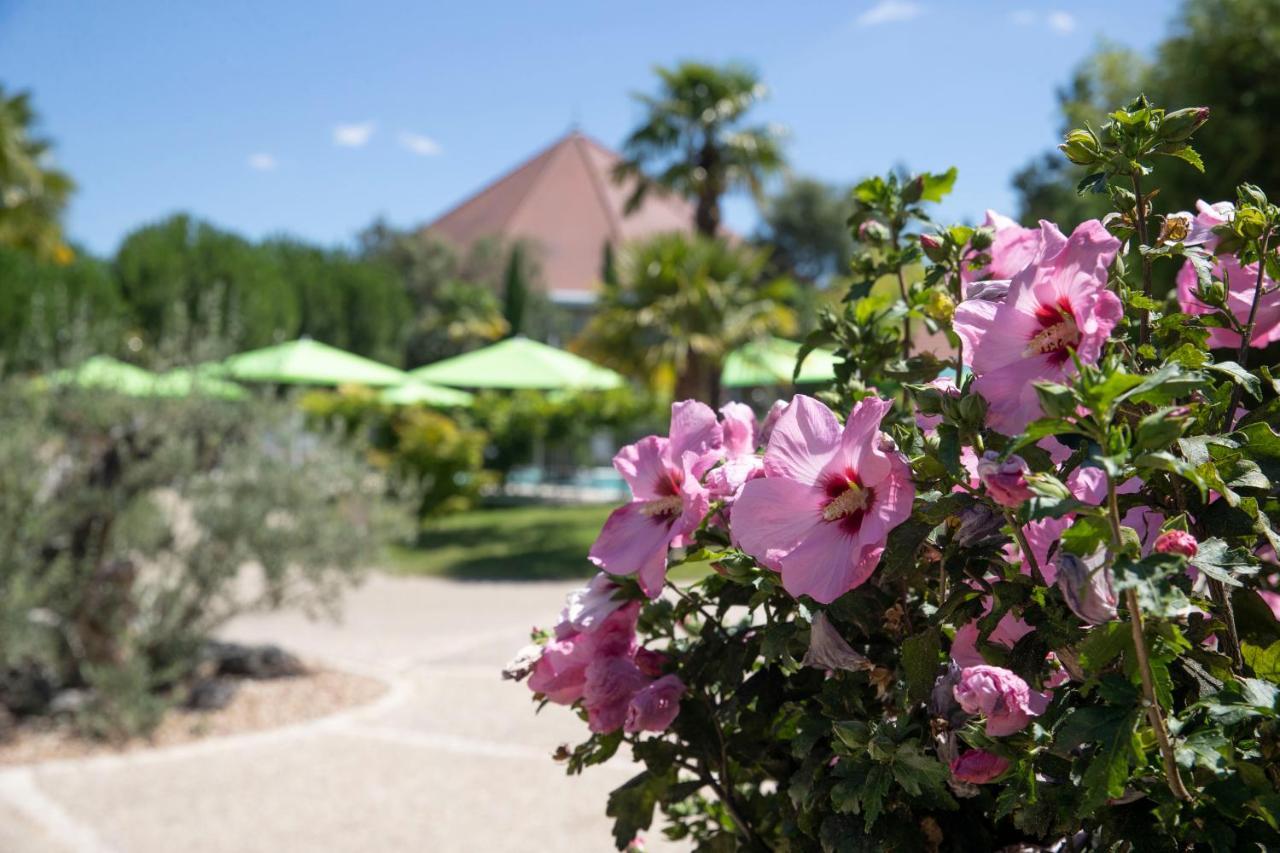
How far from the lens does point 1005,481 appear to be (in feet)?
2.06

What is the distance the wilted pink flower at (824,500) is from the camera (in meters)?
0.75

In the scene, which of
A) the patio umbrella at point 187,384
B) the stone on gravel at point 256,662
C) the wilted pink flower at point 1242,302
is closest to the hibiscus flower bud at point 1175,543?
the wilted pink flower at point 1242,302

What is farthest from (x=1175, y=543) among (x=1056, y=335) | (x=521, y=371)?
(x=521, y=371)

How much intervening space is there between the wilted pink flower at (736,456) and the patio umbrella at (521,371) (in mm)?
17858

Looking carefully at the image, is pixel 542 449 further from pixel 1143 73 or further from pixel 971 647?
pixel 971 647

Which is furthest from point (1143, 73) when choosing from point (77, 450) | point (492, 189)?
point (492, 189)

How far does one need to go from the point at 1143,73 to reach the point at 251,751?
1125cm

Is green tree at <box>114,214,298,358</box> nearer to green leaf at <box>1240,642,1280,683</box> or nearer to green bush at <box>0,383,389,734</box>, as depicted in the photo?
green bush at <box>0,383,389,734</box>

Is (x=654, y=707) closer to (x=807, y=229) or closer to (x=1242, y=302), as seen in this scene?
(x=1242, y=302)

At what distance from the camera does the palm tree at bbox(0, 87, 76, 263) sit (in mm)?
21125

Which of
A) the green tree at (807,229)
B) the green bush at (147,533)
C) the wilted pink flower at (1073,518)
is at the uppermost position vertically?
the green tree at (807,229)

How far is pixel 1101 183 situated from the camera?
79cm

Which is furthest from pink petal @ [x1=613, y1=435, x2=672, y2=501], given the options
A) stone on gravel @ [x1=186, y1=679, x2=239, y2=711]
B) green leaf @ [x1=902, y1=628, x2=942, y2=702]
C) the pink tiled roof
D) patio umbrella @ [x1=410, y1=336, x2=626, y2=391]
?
the pink tiled roof

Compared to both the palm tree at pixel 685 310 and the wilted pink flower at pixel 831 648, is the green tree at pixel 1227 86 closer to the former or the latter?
the palm tree at pixel 685 310
